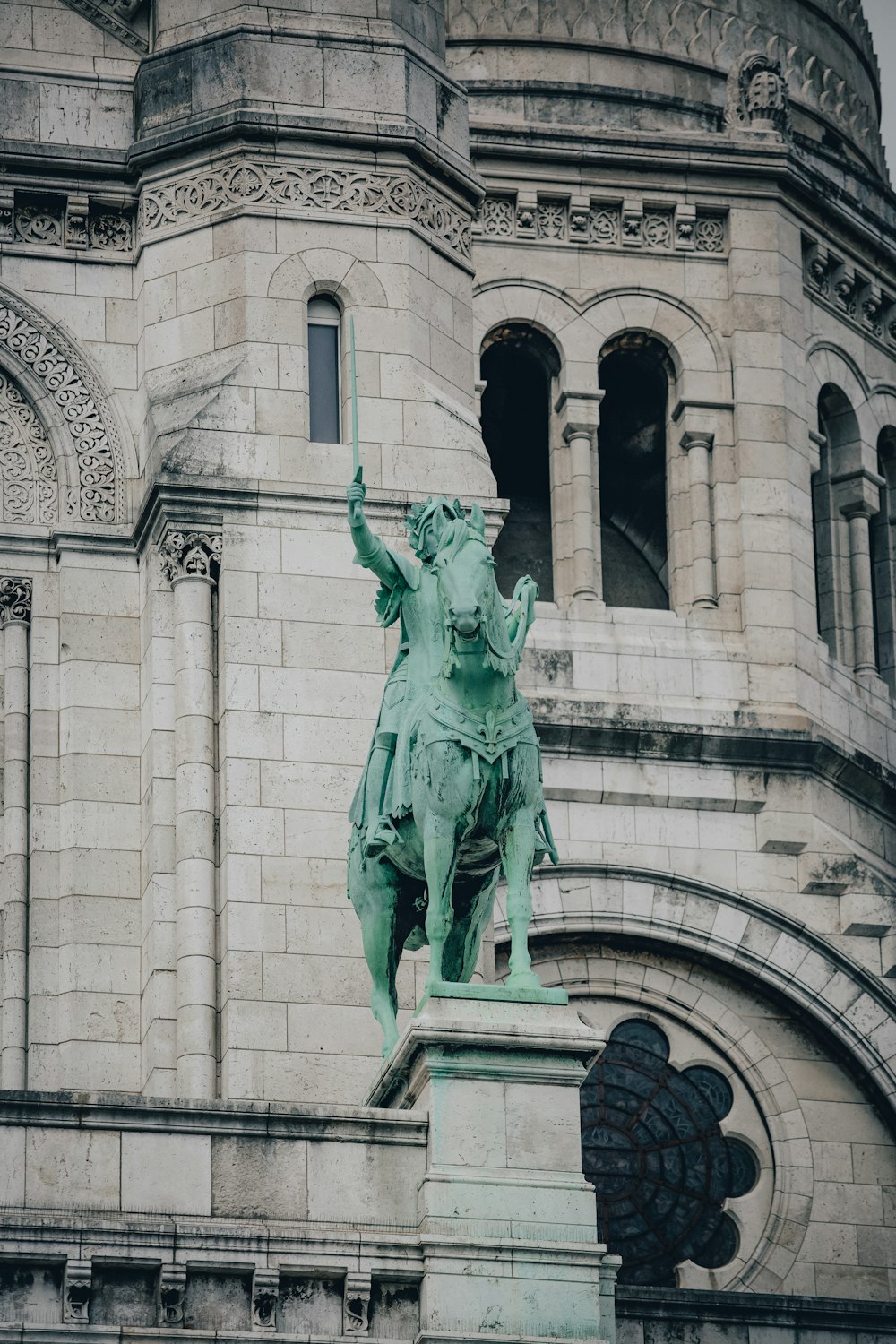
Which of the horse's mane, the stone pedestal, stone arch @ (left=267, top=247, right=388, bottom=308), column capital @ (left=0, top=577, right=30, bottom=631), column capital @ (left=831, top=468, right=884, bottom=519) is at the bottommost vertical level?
the stone pedestal

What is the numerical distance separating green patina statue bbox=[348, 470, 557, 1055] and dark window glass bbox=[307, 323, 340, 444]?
521 cm

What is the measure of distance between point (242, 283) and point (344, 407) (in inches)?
53.0

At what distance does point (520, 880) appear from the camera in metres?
28.5

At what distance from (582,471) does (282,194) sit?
10.4 meters

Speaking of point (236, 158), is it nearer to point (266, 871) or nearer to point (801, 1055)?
point (266, 871)

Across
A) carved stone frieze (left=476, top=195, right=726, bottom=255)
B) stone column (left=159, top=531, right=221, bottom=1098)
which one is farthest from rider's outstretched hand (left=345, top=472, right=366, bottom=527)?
carved stone frieze (left=476, top=195, right=726, bottom=255)

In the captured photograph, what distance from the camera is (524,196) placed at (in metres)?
45.8

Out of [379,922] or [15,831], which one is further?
[15,831]

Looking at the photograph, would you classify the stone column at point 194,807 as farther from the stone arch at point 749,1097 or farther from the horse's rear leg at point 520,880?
the stone arch at point 749,1097

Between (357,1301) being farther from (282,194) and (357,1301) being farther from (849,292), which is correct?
(849,292)

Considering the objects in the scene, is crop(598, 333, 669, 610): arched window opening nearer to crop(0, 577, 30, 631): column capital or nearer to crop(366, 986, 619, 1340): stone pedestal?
crop(0, 577, 30, 631): column capital

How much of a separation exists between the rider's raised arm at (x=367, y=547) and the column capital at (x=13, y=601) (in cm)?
594

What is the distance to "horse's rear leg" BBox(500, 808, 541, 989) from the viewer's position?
28438 mm

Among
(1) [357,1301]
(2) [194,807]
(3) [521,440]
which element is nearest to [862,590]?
(3) [521,440]
